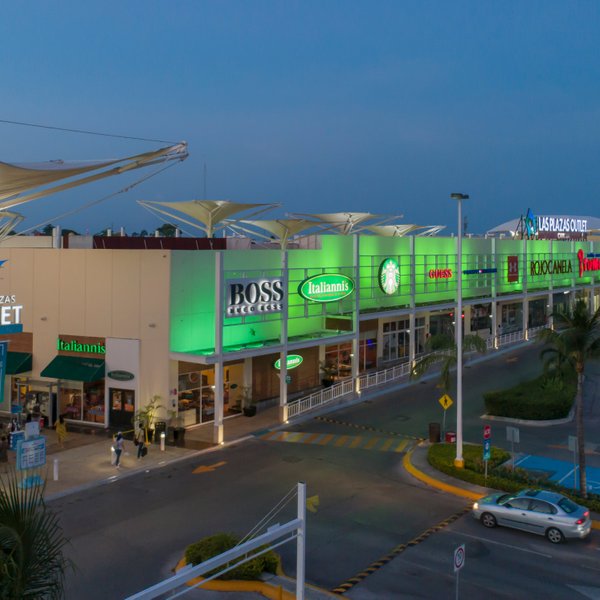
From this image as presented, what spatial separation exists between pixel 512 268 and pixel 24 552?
55764mm

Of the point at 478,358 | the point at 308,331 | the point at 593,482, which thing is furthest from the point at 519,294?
the point at 593,482

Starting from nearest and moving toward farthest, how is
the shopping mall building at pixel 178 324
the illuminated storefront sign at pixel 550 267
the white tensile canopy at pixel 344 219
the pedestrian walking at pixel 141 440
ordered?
the pedestrian walking at pixel 141 440
the shopping mall building at pixel 178 324
the white tensile canopy at pixel 344 219
the illuminated storefront sign at pixel 550 267

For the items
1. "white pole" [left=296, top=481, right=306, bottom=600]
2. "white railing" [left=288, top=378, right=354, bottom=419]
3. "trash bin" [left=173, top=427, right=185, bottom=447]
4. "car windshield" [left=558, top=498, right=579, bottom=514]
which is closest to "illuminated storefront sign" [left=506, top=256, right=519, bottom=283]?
"white railing" [left=288, top=378, right=354, bottom=419]

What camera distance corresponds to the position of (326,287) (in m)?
35.8

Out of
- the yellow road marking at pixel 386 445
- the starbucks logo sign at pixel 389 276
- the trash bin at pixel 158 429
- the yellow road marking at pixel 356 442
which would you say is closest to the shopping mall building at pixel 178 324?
the starbucks logo sign at pixel 389 276

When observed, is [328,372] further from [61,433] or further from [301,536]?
[301,536]

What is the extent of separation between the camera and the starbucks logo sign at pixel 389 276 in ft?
137

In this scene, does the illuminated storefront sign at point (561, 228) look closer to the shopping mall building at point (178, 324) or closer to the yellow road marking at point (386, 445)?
the shopping mall building at point (178, 324)

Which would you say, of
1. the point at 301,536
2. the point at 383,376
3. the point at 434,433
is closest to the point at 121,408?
the point at 434,433

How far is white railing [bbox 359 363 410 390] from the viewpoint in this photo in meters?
39.5

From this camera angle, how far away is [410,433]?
30.3 m

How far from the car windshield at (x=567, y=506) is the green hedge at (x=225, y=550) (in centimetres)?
786

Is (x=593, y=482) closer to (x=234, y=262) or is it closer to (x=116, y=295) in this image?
(x=234, y=262)

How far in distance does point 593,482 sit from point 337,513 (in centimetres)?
959
